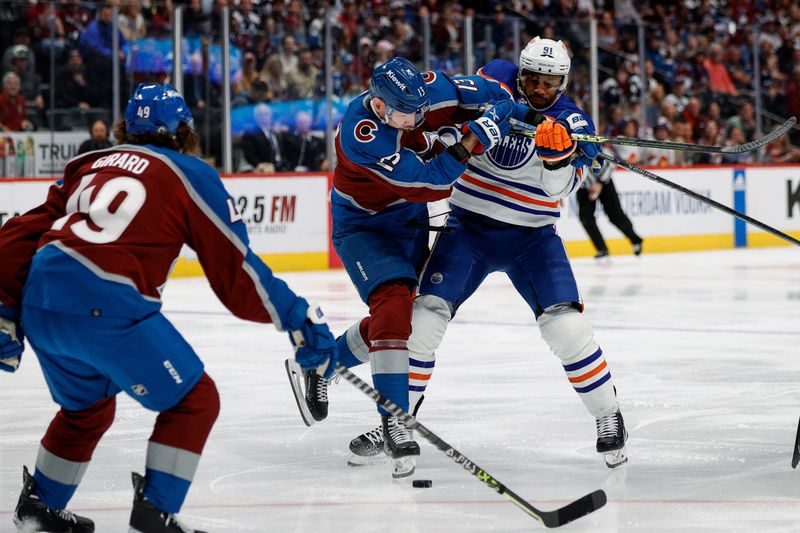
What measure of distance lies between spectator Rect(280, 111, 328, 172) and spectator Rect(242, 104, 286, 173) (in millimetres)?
69

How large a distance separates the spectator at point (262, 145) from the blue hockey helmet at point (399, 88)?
6571 millimetres

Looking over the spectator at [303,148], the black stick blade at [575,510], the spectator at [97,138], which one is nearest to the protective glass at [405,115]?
the black stick blade at [575,510]

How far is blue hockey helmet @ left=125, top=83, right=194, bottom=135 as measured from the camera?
2.73 m

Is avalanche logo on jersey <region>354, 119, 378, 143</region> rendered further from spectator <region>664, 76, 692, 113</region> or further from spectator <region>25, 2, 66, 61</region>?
spectator <region>664, 76, 692, 113</region>

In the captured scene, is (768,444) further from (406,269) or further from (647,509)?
(406,269)

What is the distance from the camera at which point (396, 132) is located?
3.60 meters

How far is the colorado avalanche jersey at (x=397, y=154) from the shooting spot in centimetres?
358

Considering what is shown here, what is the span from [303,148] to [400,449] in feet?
23.1

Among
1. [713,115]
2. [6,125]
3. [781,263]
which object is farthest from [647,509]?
[713,115]

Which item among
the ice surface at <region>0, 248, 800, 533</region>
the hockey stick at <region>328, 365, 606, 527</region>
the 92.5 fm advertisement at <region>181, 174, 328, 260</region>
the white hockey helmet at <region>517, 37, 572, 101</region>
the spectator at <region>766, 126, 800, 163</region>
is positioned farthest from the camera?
the spectator at <region>766, 126, 800, 163</region>

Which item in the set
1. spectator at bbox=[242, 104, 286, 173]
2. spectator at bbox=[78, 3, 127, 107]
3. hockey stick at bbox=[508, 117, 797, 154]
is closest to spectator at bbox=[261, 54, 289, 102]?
spectator at bbox=[242, 104, 286, 173]

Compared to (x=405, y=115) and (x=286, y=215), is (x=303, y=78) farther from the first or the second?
(x=405, y=115)

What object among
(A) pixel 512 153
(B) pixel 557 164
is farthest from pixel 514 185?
(B) pixel 557 164

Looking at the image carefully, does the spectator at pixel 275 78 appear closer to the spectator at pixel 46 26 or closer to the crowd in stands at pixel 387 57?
the crowd in stands at pixel 387 57
